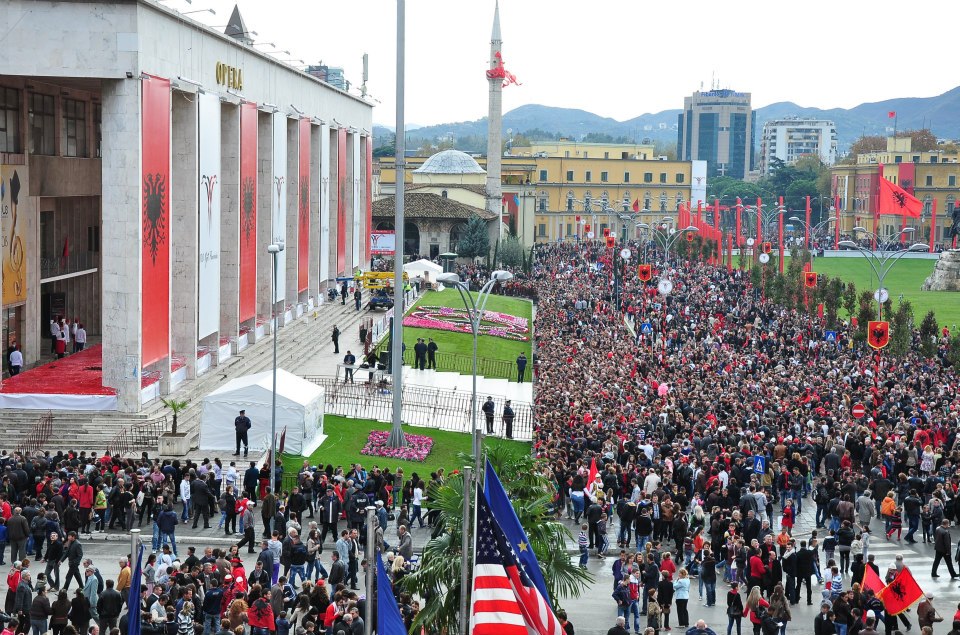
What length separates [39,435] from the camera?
29.3 meters

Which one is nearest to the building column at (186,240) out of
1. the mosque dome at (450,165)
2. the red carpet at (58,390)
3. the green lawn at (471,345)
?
the red carpet at (58,390)

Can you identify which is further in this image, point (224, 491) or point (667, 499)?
point (224, 491)

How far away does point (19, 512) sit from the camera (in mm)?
21188

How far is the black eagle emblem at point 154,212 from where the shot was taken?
1249 inches

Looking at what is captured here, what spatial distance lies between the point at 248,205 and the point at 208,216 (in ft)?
17.4

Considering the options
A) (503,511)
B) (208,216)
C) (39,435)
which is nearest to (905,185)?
(208,216)

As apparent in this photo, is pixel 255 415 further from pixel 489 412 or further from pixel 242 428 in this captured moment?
pixel 489 412

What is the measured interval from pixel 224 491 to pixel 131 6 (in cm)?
1241

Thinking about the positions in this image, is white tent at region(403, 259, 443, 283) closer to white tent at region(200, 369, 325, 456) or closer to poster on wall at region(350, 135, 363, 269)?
poster on wall at region(350, 135, 363, 269)

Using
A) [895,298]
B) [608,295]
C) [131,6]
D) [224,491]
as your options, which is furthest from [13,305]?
[895,298]

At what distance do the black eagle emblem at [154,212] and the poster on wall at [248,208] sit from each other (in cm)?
904

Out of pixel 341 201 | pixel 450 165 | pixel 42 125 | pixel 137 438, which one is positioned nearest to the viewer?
pixel 137 438

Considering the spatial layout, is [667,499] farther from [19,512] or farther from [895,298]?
[895,298]

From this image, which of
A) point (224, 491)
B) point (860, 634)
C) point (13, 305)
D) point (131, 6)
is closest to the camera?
point (860, 634)
